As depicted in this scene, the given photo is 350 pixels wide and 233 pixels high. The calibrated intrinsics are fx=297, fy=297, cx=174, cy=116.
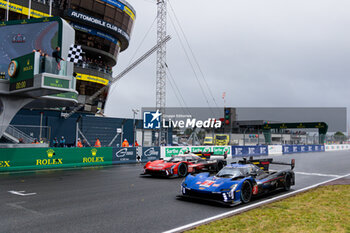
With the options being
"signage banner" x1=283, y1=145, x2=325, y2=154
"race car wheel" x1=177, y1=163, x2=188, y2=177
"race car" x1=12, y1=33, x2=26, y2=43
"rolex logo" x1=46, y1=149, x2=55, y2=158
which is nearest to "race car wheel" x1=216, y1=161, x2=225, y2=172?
"race car wheel" x1=177, y1=163, x2=188, y2=177

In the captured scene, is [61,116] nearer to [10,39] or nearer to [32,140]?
[32,140]

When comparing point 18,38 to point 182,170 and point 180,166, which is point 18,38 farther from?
point 182,170

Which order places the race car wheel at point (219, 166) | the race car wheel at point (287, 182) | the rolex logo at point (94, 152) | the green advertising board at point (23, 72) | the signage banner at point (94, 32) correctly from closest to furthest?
the race car wheel at point (287, 182) < the green advertising board at point (23, 72) < the race car wheel at point (219, 166) < the rolex logo at point (94, 152) < the signage banner at point (94, 32)

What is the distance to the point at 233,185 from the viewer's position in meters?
8.32

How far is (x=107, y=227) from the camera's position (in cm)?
609

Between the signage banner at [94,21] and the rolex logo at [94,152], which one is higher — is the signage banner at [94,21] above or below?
above

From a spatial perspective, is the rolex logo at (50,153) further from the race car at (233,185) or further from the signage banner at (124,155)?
the race car at (233,185)

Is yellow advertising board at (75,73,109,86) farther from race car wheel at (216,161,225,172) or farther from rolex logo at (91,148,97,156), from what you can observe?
race car wheel at (216,161,225,172)

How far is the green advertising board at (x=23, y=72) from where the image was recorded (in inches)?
607

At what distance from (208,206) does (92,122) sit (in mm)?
24234

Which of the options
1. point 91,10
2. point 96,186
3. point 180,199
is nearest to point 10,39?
point 96,186

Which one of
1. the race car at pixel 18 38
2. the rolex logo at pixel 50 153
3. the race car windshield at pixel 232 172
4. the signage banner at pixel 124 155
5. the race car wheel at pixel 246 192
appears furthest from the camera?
the signage banner at pixel 124 155

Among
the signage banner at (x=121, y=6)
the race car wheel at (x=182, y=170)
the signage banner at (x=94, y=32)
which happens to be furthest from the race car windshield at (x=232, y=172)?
the signage banner at (x=121, y=6)

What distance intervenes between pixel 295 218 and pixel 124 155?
17.0 meters
